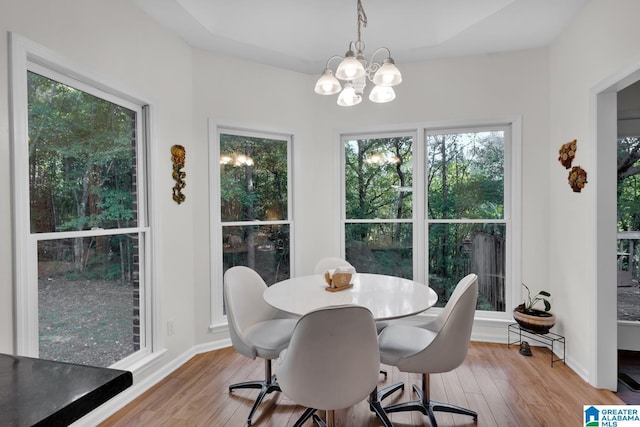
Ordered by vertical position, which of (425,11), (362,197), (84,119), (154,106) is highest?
(425,11)

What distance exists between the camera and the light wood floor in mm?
2094

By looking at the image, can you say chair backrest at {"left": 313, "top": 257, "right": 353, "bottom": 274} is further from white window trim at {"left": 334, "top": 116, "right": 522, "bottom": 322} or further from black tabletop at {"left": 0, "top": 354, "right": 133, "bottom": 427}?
black tabletop at {"left": 0, "top": 354, "right": 133, "bottom": 427}

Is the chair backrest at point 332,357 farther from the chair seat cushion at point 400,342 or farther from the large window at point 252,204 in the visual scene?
the large window at point 252,204

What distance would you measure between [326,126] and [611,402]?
125 inches

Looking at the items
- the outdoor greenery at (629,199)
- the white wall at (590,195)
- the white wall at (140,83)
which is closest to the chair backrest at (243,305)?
the white wall at (140,83)

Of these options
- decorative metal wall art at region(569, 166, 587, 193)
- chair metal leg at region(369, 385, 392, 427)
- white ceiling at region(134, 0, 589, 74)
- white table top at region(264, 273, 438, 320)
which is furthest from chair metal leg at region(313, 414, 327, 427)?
white ceiling at region(134, 0, 589, 74)

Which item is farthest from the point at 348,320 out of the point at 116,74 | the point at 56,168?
the point at 116,74

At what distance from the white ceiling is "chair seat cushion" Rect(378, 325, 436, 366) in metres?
2.43

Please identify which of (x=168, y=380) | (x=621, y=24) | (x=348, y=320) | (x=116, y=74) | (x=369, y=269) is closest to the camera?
(x=348, y=320)

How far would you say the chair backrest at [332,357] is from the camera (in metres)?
1.47

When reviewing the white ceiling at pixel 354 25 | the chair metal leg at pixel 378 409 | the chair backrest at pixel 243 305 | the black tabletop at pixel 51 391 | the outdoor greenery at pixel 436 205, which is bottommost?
the chair metal leg at pixel 378 409

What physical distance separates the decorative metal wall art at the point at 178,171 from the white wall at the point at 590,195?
3.13m

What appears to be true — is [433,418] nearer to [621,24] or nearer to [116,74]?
[621,24]

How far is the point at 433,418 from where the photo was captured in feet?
6.50
